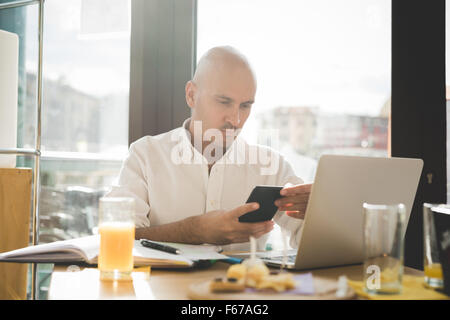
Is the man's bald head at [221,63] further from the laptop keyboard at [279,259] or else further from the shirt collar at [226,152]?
the laptop keyboard at [279,259]

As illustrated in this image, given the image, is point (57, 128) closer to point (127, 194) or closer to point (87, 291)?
point (127, 194)

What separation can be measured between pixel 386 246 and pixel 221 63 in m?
1.13

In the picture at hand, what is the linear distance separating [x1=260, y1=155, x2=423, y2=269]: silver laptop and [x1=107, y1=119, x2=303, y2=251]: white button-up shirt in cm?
53

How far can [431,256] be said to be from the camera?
892mm

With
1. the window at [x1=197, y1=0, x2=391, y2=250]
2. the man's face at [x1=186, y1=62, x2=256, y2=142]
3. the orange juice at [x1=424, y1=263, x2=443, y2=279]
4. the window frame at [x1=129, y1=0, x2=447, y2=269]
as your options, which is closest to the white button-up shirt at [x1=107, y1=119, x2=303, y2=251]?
the man's face at [x1=186, y1=62, x2=256, y2=142]

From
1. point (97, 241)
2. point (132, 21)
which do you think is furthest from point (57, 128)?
point (97, 241)

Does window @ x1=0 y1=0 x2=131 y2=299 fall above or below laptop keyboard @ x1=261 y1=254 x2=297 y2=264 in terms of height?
above

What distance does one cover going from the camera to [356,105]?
1.91 meters

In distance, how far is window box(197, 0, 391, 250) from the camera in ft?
6.20

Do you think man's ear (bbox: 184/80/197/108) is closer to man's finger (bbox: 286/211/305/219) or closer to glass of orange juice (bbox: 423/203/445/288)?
man's finger (bbox: 286/211/305/219)

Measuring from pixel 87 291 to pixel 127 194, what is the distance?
2.50ft

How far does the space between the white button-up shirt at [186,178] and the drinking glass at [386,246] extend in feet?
2.52

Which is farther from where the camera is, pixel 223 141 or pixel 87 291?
pixel 223 141
